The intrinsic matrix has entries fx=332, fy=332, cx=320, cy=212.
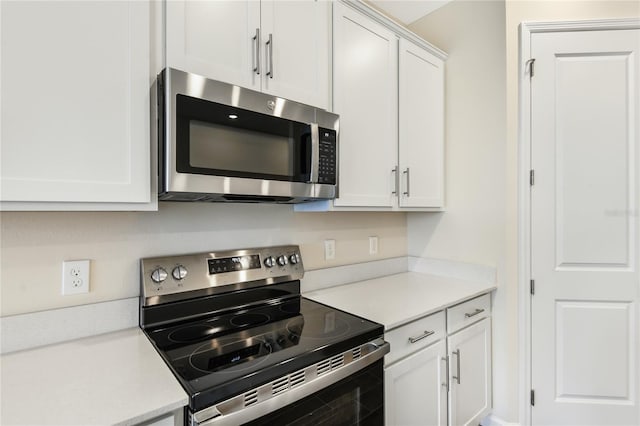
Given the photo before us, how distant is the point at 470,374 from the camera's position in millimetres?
1773

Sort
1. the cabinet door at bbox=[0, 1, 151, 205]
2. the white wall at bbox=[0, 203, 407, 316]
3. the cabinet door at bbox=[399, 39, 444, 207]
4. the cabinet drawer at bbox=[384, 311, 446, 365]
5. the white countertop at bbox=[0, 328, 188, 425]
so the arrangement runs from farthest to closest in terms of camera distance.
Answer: the cabinet door at bbox=[399, 39, 444, 207]
the cabinet drawer at bbox=[384, 311, 446, 365]
the white wall at bbox=[0, 203, 407, 316]
the cabinet door at bbox=[0, 1, 151, 205]
the white countertop at bbox=[0, 328, 188, 425]

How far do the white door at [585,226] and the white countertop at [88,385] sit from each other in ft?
6.07

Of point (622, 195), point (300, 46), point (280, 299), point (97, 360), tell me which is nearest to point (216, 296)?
point (280, 299)

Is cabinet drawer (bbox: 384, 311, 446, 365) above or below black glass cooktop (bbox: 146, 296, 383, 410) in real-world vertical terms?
below

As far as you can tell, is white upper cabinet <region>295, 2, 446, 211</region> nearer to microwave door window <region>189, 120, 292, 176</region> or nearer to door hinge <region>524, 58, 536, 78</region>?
microwave door window <region>189, 120, 292, 176</region>

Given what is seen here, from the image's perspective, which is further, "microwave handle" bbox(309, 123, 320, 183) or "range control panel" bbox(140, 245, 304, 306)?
"microwave handle" bbox(309, 123, 320, 183)

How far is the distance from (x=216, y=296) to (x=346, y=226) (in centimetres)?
91

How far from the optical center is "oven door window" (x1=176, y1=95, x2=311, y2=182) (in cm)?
108

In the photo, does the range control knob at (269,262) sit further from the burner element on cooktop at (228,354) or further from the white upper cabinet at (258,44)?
the white upper cabinet at (258,44)

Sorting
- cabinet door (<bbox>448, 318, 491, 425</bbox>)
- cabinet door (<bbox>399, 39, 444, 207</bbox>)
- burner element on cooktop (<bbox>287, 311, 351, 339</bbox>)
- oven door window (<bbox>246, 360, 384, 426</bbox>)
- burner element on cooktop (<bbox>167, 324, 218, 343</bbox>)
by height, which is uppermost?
cabinet door (<bbox>399, 39, 444, 207</bbox>)

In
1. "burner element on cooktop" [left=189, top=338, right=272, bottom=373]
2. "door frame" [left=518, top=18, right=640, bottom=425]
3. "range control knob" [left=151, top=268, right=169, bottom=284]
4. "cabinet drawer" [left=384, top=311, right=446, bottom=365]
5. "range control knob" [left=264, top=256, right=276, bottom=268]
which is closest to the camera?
"burner element on cooktop" [left=189, top=338, right=272, bottom=373]

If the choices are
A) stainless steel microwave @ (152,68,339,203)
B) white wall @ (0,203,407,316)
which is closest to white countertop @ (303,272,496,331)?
white wall @ (0,203,407,316)

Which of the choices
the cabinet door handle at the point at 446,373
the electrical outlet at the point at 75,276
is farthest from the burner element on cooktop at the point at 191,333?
the cabinet door handle at the point at 446,373

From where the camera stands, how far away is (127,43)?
1014 millimetres
